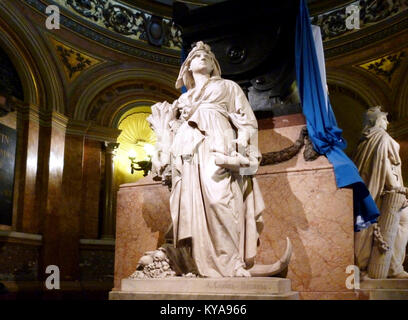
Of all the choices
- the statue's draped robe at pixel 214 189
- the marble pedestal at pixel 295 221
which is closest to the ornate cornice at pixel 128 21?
the marble pedestal at pixel 295 221

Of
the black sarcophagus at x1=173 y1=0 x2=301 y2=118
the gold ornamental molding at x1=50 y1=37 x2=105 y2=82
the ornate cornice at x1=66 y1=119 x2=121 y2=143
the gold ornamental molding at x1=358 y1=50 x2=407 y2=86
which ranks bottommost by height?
the black sarcophagus at x1=173 y1=0 x2=301 y2=118

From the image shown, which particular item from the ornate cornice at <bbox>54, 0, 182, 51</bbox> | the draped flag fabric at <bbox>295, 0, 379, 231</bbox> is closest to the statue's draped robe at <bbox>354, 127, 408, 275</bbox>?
the draped flag fabric at <bbox>295, 0, 379, 231</bbox>

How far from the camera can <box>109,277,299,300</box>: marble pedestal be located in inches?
121

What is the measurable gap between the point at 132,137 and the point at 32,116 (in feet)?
9.84

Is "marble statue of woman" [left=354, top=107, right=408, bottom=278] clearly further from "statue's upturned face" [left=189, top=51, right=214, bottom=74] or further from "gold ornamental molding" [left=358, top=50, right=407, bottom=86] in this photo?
"gold ornamental molding" [left=358, top=50, right=407, bottom=86]

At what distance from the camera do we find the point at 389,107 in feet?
31.8

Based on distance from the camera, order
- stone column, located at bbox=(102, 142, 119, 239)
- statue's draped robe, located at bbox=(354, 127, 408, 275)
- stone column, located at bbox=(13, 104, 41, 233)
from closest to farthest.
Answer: statue's draped robe, located at bbox=(354, 127, 408, 275), stone column, located at bbox=(13, 104, 41, 233), stone column, located at bbox=(102, 142, 119, 239)

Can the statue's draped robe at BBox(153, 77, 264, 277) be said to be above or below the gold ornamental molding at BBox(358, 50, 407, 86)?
below

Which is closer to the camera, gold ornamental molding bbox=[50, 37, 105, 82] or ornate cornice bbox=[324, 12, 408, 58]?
ornate cornice bbox=[324, 12, 408, 58]

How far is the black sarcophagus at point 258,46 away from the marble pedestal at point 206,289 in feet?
7.55

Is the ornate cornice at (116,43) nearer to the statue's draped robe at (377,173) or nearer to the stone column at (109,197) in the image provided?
the stone column at (109,197)

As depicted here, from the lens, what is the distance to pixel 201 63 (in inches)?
160

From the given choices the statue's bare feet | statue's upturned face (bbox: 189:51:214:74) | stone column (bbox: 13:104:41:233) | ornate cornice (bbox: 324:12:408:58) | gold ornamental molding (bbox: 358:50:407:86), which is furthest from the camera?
gold ornamental molding (bbox: 358:50:407:86)

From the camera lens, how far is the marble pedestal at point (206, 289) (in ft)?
10.1
